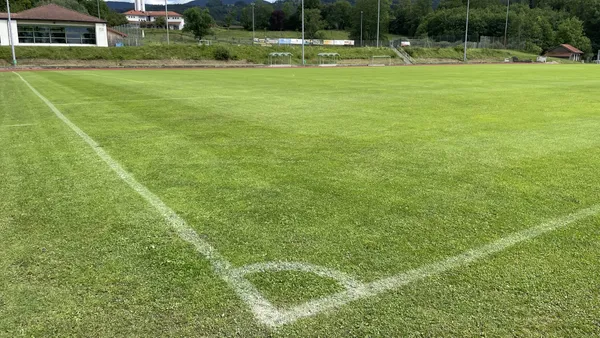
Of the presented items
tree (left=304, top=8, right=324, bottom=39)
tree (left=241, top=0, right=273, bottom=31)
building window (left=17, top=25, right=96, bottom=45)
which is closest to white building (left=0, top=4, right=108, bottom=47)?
building window (left=17, top=25, right=96, bottom=45)

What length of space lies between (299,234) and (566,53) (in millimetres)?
113628

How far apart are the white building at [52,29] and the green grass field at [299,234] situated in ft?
185

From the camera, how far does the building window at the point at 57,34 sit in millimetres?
54469

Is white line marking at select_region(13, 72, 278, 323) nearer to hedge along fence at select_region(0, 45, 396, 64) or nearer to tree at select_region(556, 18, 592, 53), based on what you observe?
hedge along fence at select_region(0, 45, 396, 64)

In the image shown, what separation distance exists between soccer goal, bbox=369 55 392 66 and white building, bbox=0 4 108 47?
39.2 m

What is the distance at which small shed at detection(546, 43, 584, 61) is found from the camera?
317 feet

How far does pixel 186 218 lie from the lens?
4195 mm

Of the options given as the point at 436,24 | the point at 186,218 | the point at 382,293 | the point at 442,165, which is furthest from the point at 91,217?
the point at 436,24

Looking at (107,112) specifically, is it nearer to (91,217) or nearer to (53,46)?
(91,217)

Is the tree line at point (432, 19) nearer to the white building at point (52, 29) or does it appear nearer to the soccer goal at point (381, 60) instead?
the white building at point (52, 29)

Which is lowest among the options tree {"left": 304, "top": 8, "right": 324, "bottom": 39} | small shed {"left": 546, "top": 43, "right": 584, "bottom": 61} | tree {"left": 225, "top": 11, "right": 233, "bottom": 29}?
small shed {"left": 546, "top": 43, "right": 584, "bottom": 61}

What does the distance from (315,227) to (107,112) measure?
349 inches

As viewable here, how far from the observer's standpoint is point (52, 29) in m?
55.8

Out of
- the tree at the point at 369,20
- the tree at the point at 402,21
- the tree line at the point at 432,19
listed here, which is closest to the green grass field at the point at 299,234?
the tree line at the point at 432,19
